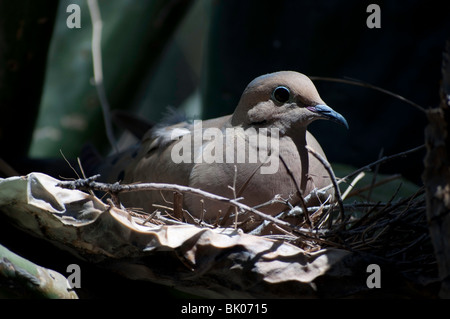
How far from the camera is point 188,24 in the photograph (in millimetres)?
4367

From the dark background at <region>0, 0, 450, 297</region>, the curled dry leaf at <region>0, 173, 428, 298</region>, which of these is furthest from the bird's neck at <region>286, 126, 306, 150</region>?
the dark background at <region>0, 0, 450, 297</region>

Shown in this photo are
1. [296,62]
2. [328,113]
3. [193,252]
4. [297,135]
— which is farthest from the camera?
[296,62]

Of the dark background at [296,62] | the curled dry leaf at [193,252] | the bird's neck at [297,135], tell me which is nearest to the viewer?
the curled dry leaf at [193,252]

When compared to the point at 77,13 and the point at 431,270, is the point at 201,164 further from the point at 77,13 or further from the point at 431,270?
the point at 77,13

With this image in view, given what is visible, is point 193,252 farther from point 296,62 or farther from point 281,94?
point 296,62

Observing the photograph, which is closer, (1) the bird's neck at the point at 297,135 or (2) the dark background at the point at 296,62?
(1) the bird's neck at the point at 297,135

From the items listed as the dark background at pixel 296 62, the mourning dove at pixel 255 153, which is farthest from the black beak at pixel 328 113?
the dark background at pixel 296 62

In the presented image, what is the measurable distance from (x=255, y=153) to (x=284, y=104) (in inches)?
7.1

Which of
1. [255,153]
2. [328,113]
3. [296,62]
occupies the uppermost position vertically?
[296,62]

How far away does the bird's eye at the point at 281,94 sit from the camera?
1829mm

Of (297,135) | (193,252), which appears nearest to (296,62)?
(297,135)

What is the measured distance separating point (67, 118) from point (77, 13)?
1.80 feet

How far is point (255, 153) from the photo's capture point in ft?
6.05

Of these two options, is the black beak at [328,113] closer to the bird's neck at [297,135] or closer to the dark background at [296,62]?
the bird's neck at [297,135]
